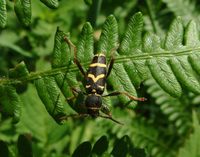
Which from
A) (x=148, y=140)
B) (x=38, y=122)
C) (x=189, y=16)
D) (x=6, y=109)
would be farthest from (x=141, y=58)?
(x=189, y=16)

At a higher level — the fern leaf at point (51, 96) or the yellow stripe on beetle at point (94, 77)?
the yellow stripe on beetle at point (94, 77)

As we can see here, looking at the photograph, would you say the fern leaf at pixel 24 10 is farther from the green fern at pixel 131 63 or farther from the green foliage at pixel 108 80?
the green fern at pixel 131 63

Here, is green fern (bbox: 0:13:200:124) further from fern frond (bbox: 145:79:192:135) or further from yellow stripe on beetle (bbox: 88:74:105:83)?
fern frond (bbox: 145:79:192:135)

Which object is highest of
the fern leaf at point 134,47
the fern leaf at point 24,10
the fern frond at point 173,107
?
the fern leaf at point 24,10

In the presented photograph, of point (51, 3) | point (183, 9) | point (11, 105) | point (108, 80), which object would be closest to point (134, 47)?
point (108, 80)

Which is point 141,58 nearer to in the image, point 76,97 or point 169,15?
point 76,97

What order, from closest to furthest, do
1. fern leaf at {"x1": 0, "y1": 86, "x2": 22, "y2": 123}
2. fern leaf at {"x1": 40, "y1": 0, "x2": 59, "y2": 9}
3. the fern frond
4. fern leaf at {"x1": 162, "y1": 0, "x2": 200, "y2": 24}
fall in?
1. fern leaf at {"x1": 40, "y1": 0, "x2": 59, "y2": 9}
2. fern leaf at {"x1": 0, "y1": 86, "x2": 22, "y2": 123}
3. the fern frond
4. fern leaf at {"x1": 162, "y1": 0, "x2": 200, "y2": 24}

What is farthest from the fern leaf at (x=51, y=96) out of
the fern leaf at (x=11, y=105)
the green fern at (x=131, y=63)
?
the fern leaf at (x=11, y=105)

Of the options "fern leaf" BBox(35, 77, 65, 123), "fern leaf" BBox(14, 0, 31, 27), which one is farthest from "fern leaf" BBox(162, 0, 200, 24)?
"fern leaf" BBox(14, 0, 31, 27)
